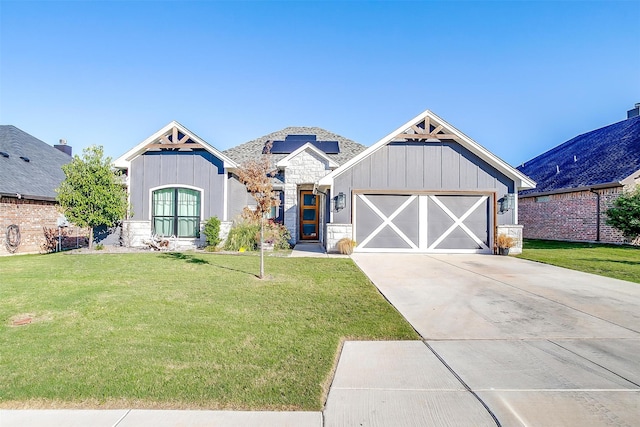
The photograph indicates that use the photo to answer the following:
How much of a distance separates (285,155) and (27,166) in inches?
477

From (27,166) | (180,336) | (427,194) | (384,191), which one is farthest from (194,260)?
(27,166)

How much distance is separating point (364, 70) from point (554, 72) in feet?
28.5

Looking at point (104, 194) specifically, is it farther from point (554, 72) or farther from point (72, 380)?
point (554, 72)

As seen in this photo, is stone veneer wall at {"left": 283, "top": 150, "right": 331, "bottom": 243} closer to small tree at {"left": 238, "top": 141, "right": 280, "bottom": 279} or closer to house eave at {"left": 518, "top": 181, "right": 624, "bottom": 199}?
small tree at {"left": 238, "top": 141, "right": 280, "bottom": 279}

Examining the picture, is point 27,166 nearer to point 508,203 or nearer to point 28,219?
point 28,219

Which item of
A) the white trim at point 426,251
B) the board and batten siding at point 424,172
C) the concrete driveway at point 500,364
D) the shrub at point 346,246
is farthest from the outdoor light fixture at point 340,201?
the concrete driveway at point 500,364

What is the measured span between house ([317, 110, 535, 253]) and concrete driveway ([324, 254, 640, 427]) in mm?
6218

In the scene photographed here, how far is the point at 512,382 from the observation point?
2887mm

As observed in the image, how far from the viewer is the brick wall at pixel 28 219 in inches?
472

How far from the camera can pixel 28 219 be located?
12.9 metres

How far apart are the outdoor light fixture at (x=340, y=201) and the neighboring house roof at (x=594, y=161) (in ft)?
44.2

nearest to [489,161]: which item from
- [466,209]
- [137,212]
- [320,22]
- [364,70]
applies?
[466,209]

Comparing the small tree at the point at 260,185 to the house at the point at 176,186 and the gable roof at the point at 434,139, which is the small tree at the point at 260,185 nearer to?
the gable roof at the point at 434,139

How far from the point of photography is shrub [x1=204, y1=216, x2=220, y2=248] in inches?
500
